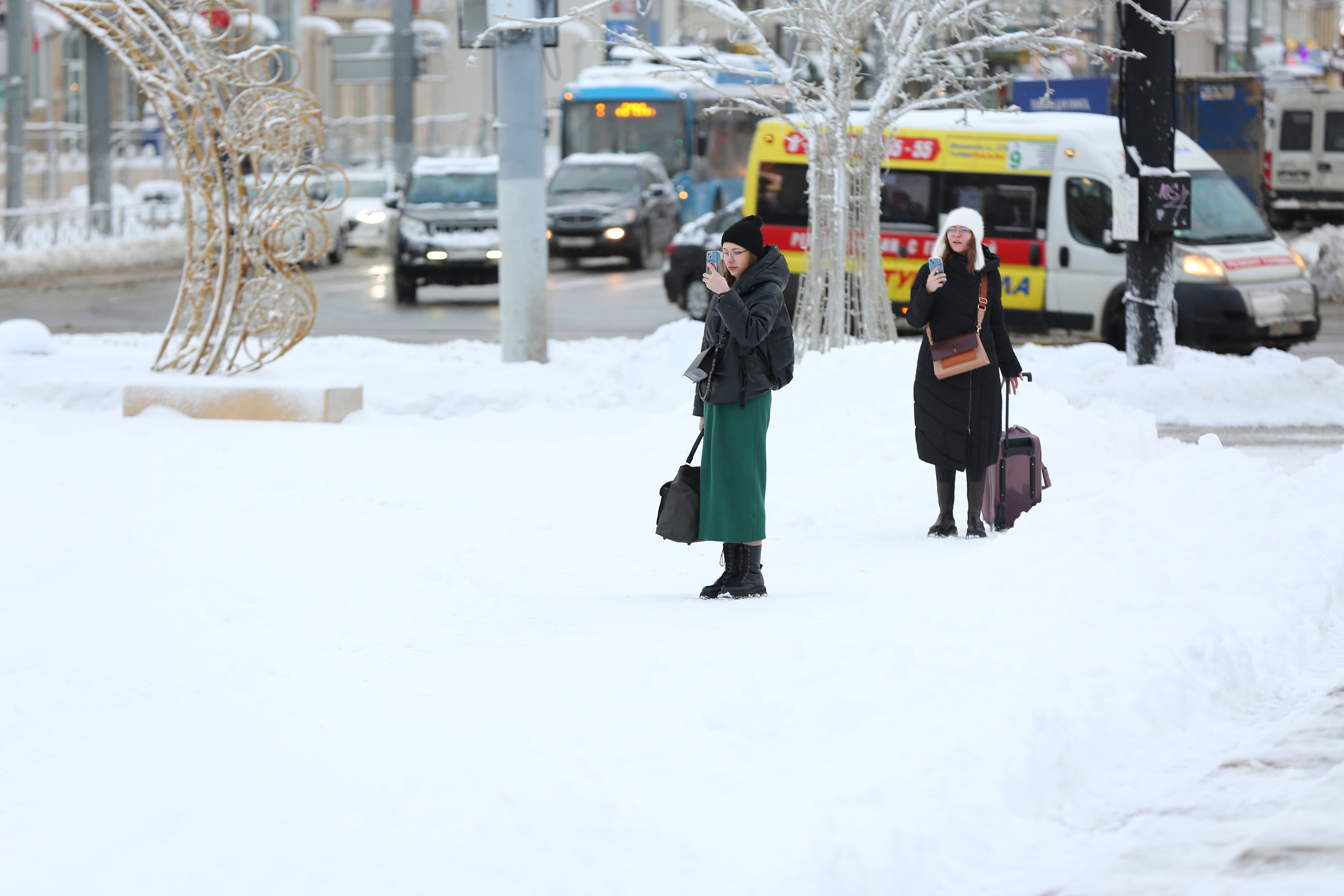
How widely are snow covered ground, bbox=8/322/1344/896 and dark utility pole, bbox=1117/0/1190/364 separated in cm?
327

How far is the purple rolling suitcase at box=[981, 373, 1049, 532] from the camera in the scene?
8.26m

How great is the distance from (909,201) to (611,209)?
12.2m

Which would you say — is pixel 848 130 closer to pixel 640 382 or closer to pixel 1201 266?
pixel 640 382

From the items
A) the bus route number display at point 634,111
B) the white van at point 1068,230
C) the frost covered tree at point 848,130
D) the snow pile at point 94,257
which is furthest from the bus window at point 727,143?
the frost covered tree at point 848,130

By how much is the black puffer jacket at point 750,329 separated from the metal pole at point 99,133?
2713 centimetres

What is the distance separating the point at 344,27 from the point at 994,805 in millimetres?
66545

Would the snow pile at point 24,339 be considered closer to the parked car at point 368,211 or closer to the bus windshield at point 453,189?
the bus windshield at point 453,189

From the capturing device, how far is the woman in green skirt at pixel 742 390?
6.53 m

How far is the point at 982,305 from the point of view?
317 inches

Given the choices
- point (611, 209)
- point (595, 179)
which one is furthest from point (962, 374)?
point (595, 179)

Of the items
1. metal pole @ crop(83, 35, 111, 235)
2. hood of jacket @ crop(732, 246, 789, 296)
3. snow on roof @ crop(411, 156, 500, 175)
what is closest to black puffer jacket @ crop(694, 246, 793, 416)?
hood of jacket @ crop(732, 246, 789, 296)

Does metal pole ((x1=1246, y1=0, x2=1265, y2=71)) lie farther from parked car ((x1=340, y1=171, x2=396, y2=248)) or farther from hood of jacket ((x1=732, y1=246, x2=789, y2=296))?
hood of jacket ((x1=732, y1=246, x2=789, y2=296))

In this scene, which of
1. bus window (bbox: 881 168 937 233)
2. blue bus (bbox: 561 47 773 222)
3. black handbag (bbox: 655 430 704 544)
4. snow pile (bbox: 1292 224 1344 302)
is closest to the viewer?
black handbag (bbox: 655 430 704 544)

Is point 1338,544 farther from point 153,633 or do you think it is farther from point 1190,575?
point 153,633
